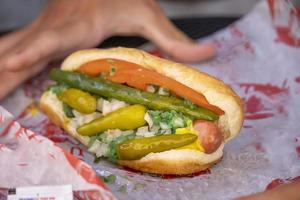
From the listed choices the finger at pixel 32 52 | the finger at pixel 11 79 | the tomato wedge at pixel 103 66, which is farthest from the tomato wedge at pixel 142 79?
the finger at pixel 11 79

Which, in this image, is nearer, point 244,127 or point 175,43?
point 244,127

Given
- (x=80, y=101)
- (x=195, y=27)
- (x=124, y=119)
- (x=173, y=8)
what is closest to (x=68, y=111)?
(x=80, y=101)

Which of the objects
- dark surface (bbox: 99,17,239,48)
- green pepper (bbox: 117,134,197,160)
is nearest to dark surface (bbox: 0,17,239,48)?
dark surface (bbox: 99,17,239,48)

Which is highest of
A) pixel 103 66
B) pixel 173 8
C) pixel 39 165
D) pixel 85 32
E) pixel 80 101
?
pixel 173 8

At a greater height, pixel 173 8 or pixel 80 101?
pixel 173 8

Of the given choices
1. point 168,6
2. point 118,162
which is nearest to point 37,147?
point 118,162

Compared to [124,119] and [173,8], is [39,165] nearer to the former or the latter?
[124,119]
